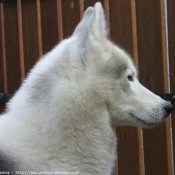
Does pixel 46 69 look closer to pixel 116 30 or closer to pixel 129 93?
pixel 129 93

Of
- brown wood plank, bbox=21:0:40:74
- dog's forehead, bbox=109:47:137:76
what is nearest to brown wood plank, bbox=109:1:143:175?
brown wood plank, bbox=21:0:40:74

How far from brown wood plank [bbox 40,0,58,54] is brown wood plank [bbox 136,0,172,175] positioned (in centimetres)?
84

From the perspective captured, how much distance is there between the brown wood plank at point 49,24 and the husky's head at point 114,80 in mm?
1498

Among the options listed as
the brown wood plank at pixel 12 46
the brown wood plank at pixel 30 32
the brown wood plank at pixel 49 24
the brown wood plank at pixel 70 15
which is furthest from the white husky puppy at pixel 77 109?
the brown wood plank at pixel 12 46

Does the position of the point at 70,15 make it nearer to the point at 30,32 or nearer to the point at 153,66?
the point at 30,32

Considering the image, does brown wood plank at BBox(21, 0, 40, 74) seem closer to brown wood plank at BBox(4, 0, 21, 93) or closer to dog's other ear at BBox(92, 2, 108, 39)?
brown wood plank at BBox(4, 0, 21, 93)

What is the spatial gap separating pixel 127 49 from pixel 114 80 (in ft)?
4.30

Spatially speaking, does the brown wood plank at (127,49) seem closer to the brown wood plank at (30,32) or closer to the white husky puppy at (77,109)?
the brown wood plank at (30,32)

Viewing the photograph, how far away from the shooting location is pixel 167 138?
3576 millimetres

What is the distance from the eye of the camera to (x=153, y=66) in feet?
11.8

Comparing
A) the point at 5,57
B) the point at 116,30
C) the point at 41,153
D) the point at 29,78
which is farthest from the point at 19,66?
the point at 41,153

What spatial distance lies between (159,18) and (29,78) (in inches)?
61.6

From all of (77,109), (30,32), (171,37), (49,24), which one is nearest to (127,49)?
(171,37)

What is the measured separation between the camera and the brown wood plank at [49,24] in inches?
159
